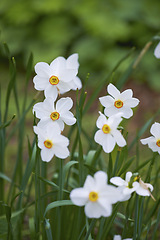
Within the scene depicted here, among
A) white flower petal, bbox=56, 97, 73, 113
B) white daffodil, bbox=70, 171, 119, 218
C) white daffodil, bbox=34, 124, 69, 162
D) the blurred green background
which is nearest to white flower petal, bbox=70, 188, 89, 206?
white daffodil, bbox=70, 171, 119, 218

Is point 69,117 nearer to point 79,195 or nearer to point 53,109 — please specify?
point 53,109

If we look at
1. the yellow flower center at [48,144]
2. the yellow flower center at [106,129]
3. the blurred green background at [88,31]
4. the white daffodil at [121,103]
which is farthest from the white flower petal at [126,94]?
the blurred green background at [88,31]

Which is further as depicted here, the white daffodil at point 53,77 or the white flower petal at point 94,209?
the white daffodil at point 53,77

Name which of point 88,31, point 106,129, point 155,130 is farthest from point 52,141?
point 88,31

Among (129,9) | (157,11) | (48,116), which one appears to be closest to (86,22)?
(129,9)

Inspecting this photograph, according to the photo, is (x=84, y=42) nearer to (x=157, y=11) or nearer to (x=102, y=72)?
(x=102, y=72)

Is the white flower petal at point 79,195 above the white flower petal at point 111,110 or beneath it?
beneath

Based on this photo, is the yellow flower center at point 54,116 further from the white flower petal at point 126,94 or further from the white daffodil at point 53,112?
the white flower petal at point 126,94
